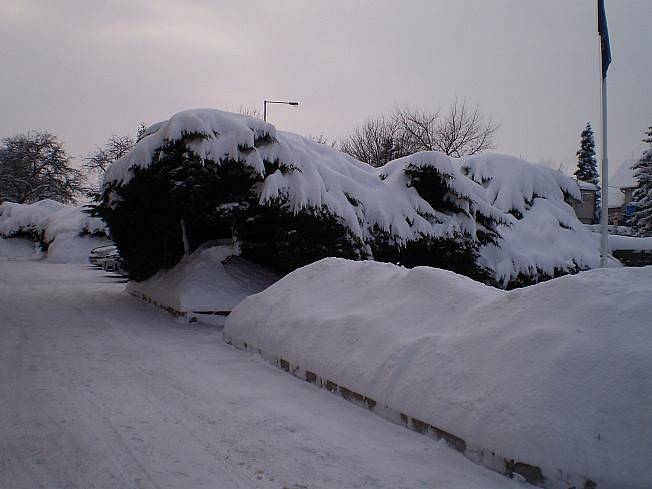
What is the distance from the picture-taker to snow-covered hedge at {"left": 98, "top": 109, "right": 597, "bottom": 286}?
10648 mm

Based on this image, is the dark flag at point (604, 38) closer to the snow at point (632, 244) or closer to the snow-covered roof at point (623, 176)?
A: the snow at point (632, 244)

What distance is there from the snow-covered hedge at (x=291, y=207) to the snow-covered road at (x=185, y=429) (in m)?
3.41

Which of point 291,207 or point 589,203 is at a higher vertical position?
point 589,203

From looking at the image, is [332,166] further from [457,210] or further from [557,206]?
[557,206]

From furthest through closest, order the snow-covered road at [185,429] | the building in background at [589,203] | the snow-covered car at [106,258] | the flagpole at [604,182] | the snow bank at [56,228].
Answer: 1. the building in background at [589,203]
2. the snow bank at [56,228]
3. the snow-covered car at [106,258]
4. the flagpole at [604,182]
5. the snow-covered road at [185,429]

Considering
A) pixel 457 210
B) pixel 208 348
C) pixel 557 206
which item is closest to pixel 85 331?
pixel 208 348

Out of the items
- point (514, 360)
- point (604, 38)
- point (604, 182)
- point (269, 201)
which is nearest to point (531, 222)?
point (604, 182)

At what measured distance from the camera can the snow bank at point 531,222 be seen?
14.6 meters

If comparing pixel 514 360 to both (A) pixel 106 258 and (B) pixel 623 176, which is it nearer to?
(A) pixel 106 258

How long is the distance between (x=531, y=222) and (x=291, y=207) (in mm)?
9325

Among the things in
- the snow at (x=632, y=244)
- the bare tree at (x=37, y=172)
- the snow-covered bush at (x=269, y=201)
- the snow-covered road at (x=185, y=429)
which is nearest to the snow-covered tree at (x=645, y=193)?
the snow at (x=632, y=244)

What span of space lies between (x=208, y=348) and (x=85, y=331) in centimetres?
220

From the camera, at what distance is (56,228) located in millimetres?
33969

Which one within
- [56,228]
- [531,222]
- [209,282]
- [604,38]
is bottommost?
[209,282]
